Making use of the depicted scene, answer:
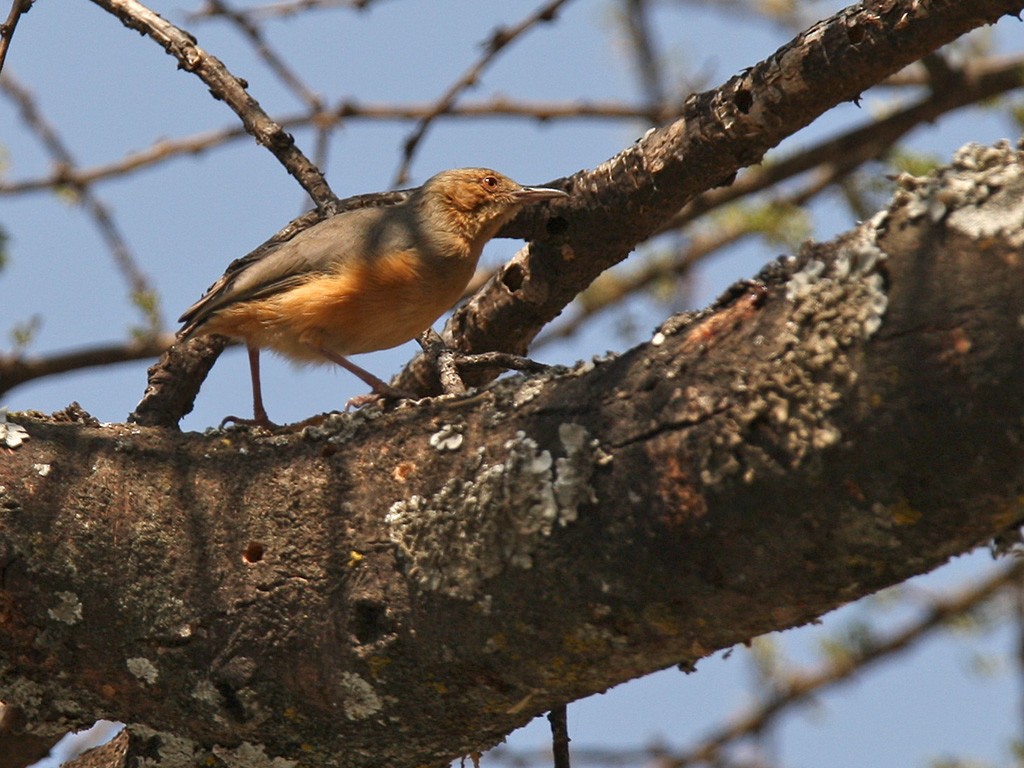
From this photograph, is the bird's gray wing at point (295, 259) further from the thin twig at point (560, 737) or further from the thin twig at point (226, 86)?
the thin twig at point (560, 737)

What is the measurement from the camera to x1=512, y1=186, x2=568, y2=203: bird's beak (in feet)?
17.6

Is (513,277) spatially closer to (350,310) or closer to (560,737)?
(350,310)

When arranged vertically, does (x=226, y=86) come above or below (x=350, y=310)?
above

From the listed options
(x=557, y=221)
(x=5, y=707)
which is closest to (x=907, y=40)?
(x=557, y=221)

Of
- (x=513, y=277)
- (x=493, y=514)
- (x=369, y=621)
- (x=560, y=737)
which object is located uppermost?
(x=513, y=277)

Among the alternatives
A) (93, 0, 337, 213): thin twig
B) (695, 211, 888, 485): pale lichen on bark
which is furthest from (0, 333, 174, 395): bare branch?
(695, 211, 888, 485): pale lichen on bark

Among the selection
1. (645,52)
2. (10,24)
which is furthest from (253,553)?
(645,52)

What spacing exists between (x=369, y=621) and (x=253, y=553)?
1.40 ft

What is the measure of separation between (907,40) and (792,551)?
2242 millimetres

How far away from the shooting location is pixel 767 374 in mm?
2471

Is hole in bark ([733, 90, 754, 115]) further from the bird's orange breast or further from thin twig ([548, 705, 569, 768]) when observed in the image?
thin twig ([548, 705, 569, 768])

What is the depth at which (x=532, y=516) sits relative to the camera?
2.79 metres

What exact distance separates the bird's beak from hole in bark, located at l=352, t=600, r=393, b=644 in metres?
2.60

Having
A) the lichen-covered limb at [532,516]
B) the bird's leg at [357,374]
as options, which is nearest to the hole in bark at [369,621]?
the lichen-covered limb at [532,516]
